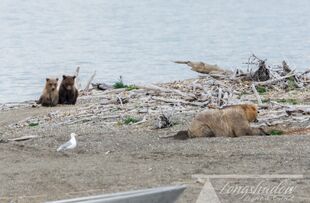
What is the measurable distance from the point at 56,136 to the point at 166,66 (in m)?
19.3

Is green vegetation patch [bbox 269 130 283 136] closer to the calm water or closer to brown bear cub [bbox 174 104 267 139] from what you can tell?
brown bear cub [bbox 174 104 267 139]

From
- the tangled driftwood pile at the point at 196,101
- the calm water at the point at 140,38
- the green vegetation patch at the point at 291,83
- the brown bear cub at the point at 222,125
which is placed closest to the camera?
the brown bear cub at the point at 222,125

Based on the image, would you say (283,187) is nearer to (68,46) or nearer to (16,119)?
(16,119)

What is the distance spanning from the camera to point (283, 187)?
8.48 meters

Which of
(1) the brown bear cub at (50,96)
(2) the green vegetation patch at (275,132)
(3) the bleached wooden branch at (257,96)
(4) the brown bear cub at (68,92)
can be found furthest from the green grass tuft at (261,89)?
(2) the green vegetation patch at (275,132)

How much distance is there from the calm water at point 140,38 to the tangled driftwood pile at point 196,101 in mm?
8221

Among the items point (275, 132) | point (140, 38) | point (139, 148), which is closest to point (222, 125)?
point (275, 132)

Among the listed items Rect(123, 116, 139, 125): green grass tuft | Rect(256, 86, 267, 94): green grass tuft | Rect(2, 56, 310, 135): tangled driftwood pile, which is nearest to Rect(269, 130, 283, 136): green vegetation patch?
Rect(2, 56, 310, 135): tangled driftwood pile

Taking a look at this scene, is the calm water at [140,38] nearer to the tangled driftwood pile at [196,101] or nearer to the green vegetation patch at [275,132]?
the tangled driftwood pile at [196,101]

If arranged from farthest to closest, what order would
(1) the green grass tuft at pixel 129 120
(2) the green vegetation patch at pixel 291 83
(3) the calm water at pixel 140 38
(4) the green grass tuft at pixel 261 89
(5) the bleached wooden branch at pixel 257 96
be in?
(3) the calm water at pixel 140 38 → (2) the green vegetation patch at pixel 291 83 → (4) the green grass tuft at pixel 261 89 → (5) the bleached wooden branch at pixel 257 96 → (1) the green grass tuft at pixel 129 120

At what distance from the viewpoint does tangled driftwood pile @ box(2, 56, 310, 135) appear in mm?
12531

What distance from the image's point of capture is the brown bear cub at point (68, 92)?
55.6 ft

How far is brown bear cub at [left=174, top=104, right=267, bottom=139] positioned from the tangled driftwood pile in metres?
0.53

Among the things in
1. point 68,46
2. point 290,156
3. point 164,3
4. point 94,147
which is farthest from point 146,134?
point 164,3
